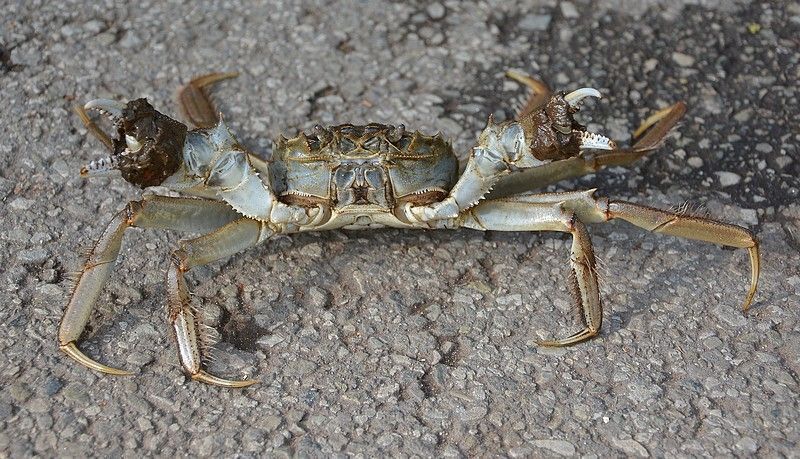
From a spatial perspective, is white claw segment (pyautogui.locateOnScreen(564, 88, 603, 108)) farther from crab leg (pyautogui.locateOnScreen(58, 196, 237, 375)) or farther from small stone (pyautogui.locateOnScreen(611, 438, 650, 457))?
crab leg (pyautogui.locateOnScreen(58, 196, 237, 375))

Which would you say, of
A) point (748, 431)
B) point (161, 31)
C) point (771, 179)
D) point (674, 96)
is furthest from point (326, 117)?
point (748, 431)

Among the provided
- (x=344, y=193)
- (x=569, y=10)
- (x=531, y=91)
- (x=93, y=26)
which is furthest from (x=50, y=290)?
(x=569, y=10)

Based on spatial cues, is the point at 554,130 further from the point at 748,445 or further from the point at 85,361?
the point at 85,361

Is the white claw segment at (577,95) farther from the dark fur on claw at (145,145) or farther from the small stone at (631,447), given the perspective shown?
the dark fur on claw at (145,145)

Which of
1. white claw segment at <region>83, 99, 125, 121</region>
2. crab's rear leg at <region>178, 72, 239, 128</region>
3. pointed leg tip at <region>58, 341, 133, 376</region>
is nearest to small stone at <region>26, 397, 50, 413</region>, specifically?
pointed leg tip at <region>58, 341, 133, 376</region>

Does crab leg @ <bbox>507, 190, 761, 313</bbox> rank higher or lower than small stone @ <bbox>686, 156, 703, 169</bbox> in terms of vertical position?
higher

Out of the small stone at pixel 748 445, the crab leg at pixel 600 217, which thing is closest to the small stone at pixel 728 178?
the crab leg at pixel 600 217
